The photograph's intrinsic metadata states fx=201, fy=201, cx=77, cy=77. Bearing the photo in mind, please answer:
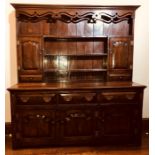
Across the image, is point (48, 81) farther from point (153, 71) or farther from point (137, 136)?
point (153, 71)

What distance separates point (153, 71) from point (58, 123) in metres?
2.22

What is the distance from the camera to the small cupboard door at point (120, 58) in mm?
3152

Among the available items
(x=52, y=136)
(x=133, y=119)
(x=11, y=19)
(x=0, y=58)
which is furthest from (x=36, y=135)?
(x=0, y=58)

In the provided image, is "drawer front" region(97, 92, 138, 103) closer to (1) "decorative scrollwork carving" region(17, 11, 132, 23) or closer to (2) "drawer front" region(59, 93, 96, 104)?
(2) "drawer front" region(59, 93, 96, 104)

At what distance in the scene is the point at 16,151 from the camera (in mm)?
2717

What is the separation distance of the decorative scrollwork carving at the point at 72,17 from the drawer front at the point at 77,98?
3.91 feet

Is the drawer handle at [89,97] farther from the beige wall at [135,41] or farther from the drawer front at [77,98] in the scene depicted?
the beige wall at [135,41]

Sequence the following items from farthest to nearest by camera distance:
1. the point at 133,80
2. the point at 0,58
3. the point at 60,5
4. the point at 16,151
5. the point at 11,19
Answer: the point at 133,80, the point at 11,19, the point at 60,5, the point at 16,151, the point at 0,58

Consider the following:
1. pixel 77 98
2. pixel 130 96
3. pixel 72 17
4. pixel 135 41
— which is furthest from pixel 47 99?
pixel 135 41

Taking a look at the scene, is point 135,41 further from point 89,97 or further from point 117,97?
point 89,97

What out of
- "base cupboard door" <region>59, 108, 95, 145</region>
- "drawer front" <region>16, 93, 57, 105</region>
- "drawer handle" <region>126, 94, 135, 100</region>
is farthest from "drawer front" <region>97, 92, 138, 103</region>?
"drawer front" <region>16, 93, 57, 105</region>

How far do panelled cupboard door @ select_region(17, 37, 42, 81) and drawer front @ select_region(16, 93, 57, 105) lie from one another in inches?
17.4

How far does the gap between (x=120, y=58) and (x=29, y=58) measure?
1.42 meters

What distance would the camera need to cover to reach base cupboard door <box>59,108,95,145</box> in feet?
9.09
